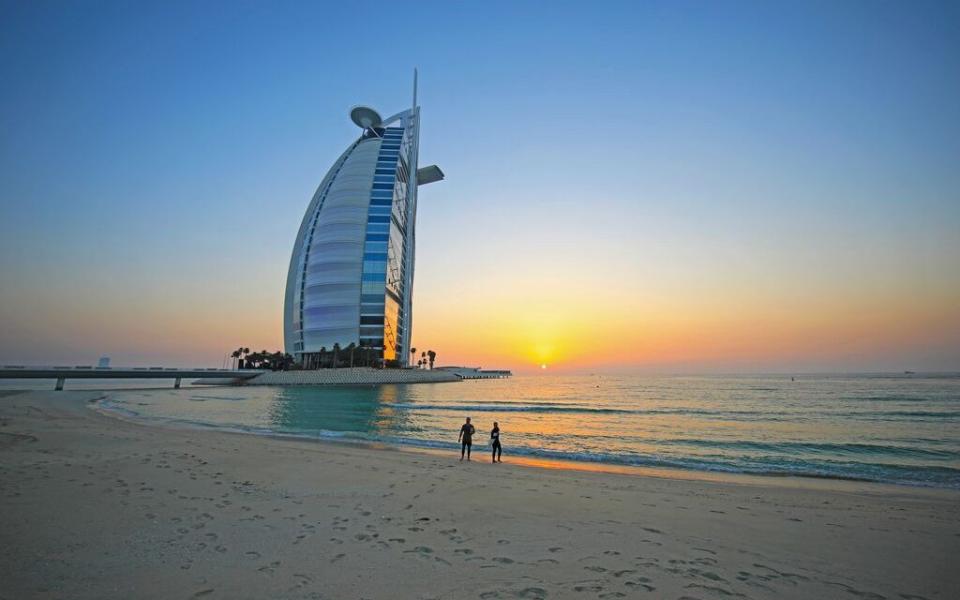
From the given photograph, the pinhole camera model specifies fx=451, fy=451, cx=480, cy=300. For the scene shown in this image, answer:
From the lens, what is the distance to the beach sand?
5527mm

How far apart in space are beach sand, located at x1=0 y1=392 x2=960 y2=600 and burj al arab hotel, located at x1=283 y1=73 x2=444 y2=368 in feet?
277

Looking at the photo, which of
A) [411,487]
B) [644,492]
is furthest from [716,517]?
[411,487]

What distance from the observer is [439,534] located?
7.58 metres

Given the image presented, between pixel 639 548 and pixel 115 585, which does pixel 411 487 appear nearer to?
pixel 639 548

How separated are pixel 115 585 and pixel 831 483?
18.4 meters

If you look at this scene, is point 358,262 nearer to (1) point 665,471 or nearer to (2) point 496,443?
(2) point 496,443

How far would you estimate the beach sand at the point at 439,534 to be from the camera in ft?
18.1

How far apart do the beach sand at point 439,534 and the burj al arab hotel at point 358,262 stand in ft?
277

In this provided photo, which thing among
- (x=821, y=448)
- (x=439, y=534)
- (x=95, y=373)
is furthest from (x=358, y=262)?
(x=439, y=534)

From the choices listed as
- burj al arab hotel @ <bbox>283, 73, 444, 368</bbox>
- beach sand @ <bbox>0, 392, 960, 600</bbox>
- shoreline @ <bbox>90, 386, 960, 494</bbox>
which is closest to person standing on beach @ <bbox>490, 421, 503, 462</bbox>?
shoreline @ <bbox>90, 386, 960, 494</bbox>

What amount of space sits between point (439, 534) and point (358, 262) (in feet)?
311

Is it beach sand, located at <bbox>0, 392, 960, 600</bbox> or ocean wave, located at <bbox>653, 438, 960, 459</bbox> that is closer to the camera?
beach sand, located at <bbox>0, 392, 960, 600</bbox>

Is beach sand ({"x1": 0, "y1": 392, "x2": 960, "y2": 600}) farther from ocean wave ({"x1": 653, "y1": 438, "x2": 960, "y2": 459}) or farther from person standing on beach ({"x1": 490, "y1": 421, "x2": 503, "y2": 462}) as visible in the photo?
ocean wave ({"x1": 653, "y1": 438, "x2": 960, "y2": 459})

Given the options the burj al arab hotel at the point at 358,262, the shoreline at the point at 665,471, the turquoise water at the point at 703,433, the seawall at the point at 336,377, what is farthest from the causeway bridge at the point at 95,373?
the shoreline at the point at 665,471
